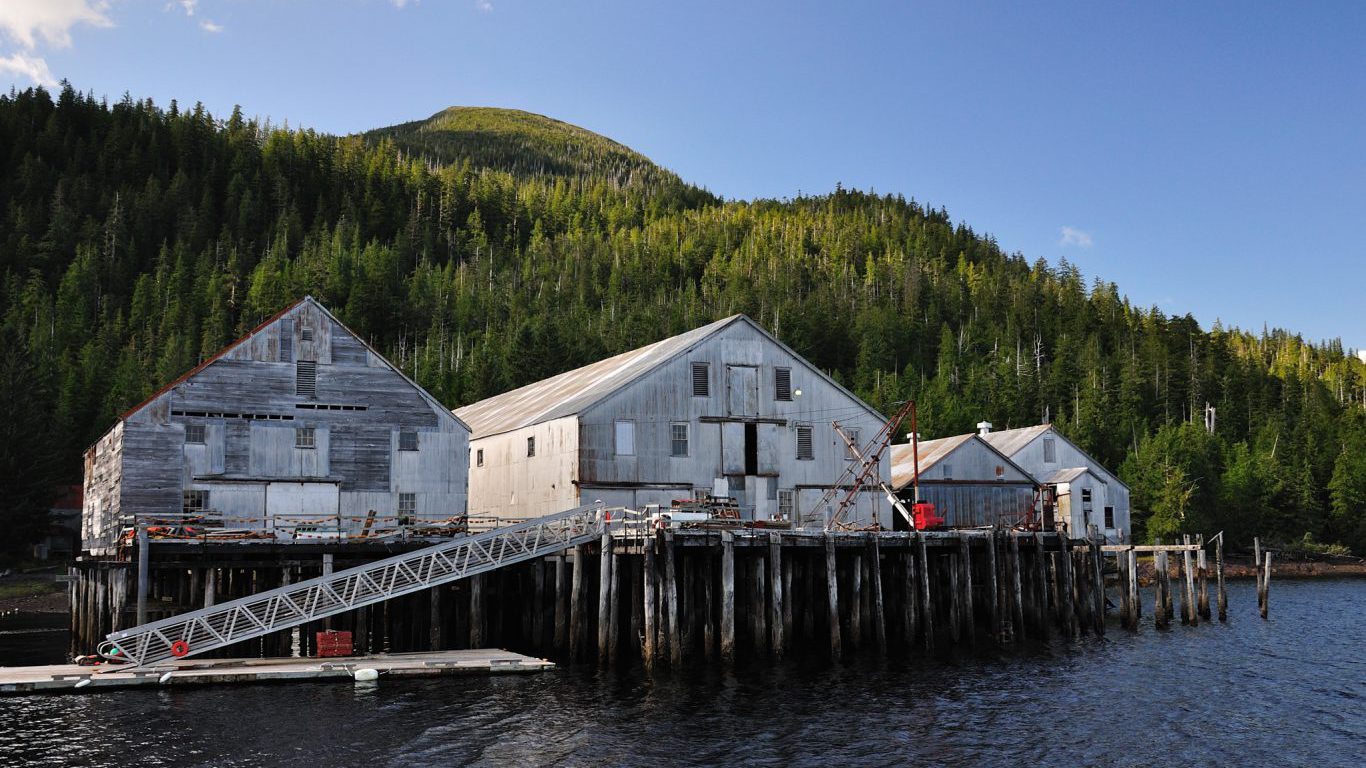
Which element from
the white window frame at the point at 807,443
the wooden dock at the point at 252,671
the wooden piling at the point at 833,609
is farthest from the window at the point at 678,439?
the wooden dock at the point at 252,671

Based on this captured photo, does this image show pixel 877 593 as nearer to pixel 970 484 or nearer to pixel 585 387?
pixel 585 387

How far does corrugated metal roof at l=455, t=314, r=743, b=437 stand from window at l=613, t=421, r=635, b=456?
4.63 ft

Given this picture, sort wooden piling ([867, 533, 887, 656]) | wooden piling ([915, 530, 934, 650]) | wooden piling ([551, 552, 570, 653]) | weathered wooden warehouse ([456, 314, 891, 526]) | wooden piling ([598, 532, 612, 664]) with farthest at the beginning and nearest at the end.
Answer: weathered wooden warehouse ([456, 314, 891, 526]), wooden piling ([915, 530, 934, 650]), wooden piling ([867, 533, 887, 656]), wooden piling ([551, 552, 570, 653]), wooden piling ([598, 532, 612, 664])

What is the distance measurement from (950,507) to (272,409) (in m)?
39.5

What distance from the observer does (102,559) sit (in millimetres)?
36781

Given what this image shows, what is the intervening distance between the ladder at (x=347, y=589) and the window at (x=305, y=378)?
343 inches

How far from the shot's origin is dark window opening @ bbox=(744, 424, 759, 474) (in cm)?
4731

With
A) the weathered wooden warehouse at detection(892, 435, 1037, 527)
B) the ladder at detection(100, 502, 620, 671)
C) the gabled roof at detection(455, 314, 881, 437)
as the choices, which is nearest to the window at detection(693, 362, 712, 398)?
the gabled roof at detection(455, 314, 881, 437)

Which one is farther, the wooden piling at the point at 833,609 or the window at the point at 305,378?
the window at the point at 305,378

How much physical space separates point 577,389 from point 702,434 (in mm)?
9243

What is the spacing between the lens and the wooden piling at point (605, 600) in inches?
1393

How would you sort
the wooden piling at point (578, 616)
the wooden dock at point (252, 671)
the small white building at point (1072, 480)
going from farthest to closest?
the small white building at point (1072, 480) < the wooden piling at point (578, 616) < the wooden dock at point (252, 671)

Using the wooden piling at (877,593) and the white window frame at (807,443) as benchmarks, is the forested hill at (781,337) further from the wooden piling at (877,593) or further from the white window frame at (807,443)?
the wooden piling at (877,593)

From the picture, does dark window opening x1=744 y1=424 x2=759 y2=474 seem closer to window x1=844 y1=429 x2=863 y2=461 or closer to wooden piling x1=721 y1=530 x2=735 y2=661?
window x1=844 y1=429 x2=863 y2=461
